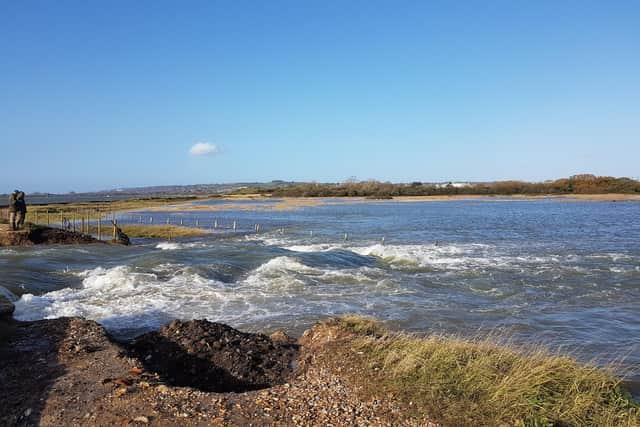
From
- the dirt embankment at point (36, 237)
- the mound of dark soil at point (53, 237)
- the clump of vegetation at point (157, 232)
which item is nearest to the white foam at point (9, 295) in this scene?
the dirt embankment at point (36, 237)

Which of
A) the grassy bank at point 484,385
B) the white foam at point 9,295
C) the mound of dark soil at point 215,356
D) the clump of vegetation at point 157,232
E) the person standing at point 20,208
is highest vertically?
the person standing at point 20,208

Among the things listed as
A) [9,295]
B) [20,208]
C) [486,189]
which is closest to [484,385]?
[9,295]

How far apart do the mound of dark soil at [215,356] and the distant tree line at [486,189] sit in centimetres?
11808

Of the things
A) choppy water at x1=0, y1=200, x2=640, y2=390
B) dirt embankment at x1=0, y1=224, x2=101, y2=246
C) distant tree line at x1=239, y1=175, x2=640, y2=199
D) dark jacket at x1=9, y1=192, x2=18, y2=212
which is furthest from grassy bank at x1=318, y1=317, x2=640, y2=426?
distant tree line at x1=239, y1=175, x2=640, y2=199

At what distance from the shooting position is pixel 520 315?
48.7 ft

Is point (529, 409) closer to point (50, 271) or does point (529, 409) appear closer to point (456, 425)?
point (456, 425)

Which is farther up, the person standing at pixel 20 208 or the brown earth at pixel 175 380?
the person standing at pixel 20 208

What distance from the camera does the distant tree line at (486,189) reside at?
119356 mm

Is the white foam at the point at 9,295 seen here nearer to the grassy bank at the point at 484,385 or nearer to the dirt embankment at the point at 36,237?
the grassy bank at the point at 484,385

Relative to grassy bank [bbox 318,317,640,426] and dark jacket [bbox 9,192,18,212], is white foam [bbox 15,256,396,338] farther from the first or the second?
dark jacket [bbox 9,192,18,212]

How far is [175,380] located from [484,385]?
516cm

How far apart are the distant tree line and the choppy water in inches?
3917

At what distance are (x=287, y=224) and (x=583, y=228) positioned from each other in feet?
100

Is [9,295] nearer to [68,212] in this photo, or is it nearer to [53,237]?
[53,237]
